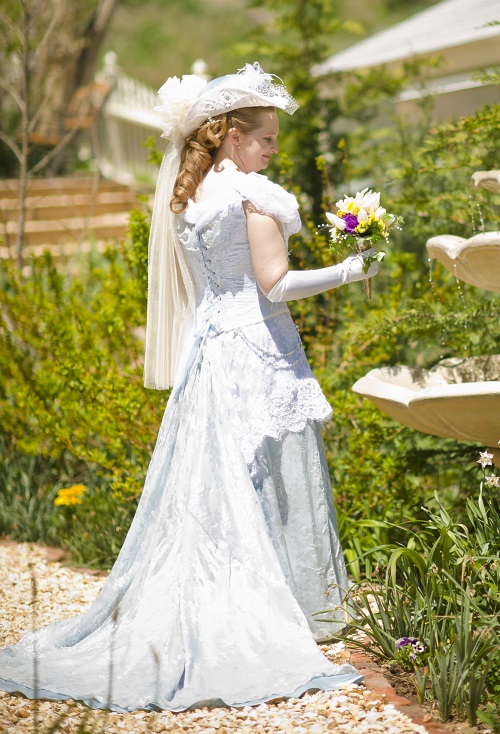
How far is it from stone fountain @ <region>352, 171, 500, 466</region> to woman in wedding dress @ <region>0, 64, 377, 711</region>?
0.85 ft

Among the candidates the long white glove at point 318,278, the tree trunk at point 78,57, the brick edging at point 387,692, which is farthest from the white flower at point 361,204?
the tree trunk at point 78,57

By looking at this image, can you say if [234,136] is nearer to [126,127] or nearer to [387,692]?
[387,692]

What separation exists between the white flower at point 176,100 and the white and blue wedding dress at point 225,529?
27cm

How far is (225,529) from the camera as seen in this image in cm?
299

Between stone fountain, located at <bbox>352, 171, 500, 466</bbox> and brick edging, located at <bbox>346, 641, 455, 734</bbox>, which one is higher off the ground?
stone fountain, located at <bbox>352, 171, 500, 466</bbox>

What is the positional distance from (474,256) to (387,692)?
141 centimetres

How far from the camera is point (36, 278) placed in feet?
17.1

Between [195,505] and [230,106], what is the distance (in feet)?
4.38

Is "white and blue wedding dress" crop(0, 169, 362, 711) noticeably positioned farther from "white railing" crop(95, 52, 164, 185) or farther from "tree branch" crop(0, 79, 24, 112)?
"white railing" crop(95, 52, 164, 185)

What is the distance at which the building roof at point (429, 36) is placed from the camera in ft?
20.9

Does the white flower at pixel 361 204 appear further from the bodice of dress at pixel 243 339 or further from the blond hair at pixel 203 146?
the blond hair at pixel 203 146

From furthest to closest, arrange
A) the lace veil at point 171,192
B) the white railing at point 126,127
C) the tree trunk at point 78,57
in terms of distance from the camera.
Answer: the white railing at point 126,127, the tree trunk at point 78,57, the lace veil at point 171,192

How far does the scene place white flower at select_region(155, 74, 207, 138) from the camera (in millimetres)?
3066

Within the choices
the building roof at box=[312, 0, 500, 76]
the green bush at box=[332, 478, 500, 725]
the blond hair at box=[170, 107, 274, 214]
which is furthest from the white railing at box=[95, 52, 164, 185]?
the green bush at box=[332, 478, 500, 725]
